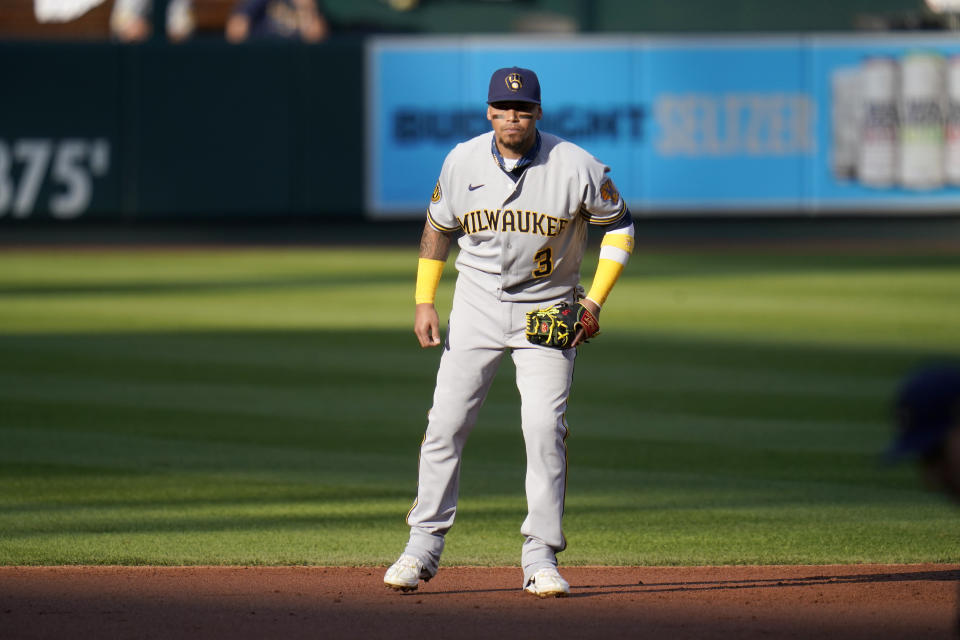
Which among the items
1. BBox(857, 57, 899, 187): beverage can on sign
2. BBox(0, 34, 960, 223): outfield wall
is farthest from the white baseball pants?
BBox(857, 57, 899, 187): beverage can on sign

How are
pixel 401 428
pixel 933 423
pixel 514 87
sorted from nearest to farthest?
pixel 933 423 < pixel 514 87 < pixel 401 428

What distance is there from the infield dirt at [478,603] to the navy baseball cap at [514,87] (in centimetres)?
173

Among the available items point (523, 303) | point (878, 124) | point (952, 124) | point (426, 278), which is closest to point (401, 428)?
point (426, 278)

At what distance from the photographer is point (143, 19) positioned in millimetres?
25141

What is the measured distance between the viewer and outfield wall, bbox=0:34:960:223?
2272 centimetres

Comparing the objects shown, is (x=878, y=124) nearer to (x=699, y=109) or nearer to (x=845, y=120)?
(x=845, y=120)

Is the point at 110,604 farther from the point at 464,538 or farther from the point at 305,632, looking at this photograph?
the point at 464,538

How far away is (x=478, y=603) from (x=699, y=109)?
1866 cm

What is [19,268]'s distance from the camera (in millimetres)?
19578

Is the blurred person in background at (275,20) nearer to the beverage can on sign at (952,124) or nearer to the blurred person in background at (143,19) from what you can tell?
the blurred person in background at (143,19)

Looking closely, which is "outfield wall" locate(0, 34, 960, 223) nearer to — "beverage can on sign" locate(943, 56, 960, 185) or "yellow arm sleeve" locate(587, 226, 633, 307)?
"beverage can on sign" locate(943, 56, 960, 185)

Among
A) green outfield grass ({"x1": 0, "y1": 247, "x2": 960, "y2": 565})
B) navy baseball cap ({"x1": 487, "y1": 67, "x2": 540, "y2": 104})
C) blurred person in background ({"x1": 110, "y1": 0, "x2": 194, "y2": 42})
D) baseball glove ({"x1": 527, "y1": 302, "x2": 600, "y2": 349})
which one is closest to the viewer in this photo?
navy baseball cap ({"x1": 487, "y1": 67, "x2": 540, "y2": 104})

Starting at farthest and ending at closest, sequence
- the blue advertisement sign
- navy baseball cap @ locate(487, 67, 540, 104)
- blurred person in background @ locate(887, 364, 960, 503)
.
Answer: the blue advertisement sign
navy baseball cap @ locate(487, 67, 540, 104)
blurred person in background @ locate(887, 364, 960, 503)

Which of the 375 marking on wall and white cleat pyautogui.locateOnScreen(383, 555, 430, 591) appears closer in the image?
white cleat pyautogui.locateOnScreen(383, 555, 430, 591)
